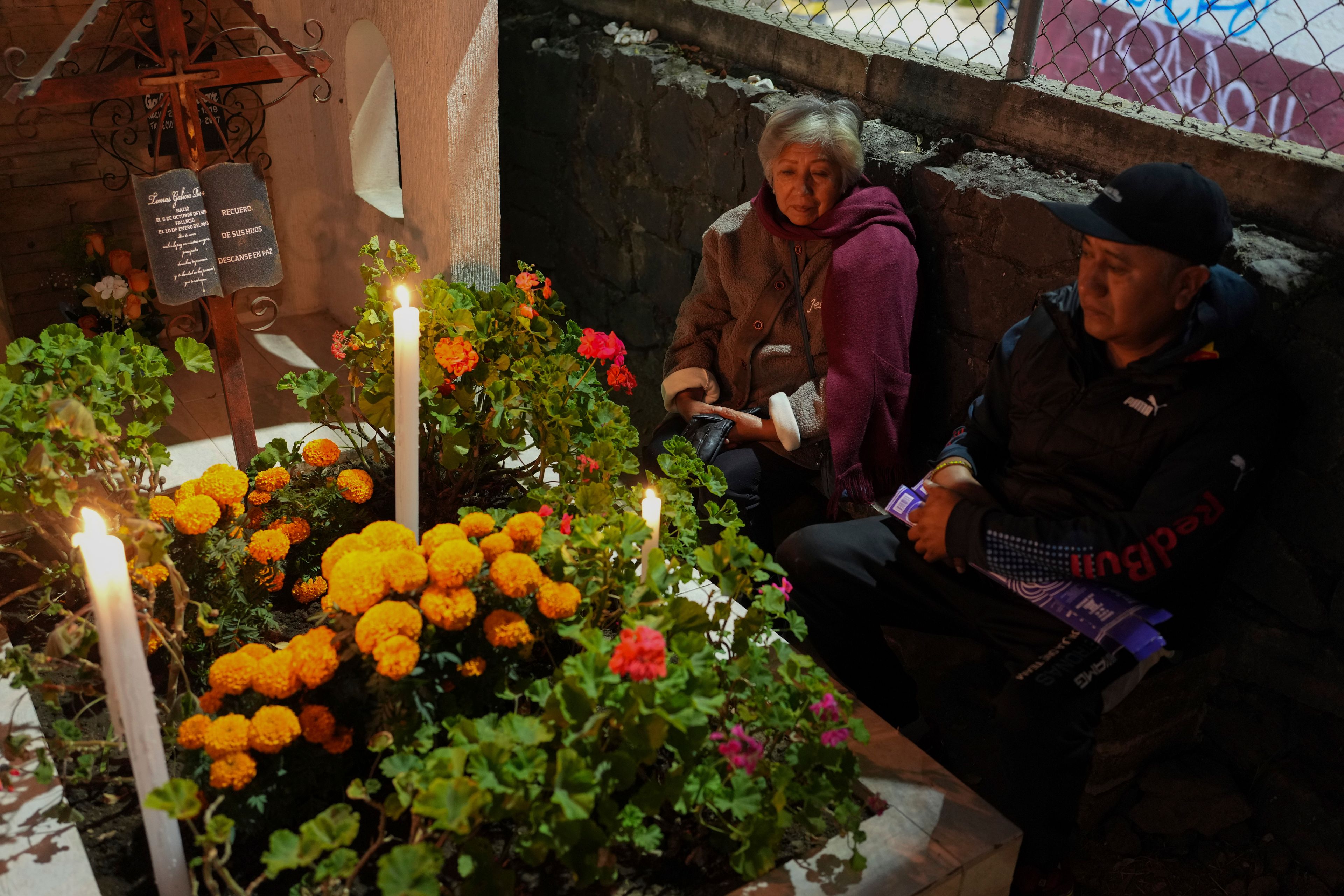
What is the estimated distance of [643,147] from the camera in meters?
3.50

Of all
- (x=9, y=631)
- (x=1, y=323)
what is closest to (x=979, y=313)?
(x=9, y=631)

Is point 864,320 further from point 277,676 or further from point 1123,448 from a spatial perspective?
point 277,676

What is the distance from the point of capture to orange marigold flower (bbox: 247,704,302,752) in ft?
4.54

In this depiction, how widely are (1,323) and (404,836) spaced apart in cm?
255

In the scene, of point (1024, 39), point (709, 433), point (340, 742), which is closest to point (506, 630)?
point (340, 742)

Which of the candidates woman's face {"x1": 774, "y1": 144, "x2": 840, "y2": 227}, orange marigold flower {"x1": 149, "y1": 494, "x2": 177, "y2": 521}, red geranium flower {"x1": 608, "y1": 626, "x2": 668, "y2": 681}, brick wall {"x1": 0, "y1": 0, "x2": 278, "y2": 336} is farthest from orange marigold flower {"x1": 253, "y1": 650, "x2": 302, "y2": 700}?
brick wall {"x1": 0, "y1": 0, "x2": 278, "y2": 336}

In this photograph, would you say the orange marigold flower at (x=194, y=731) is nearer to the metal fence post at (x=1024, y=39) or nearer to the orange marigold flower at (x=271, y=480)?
the orange marigold flower at (x=271, y=480)

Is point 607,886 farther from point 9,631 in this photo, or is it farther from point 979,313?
point 979,313

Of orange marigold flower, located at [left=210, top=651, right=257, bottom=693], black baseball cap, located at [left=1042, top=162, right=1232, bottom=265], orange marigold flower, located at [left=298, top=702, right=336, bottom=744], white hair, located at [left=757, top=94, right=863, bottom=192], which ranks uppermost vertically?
black baseball cap, located at [left=1042, top=162, right=1232, bottom=265]

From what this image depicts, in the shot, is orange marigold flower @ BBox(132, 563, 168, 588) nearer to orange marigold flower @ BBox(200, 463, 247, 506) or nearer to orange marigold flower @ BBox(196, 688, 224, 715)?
orange marigold flower @ BBox(200, 463, 247, 506)

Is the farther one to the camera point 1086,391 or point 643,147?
point 643,147

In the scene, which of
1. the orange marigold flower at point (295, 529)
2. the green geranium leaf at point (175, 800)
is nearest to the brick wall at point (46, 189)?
the orange marigold flower at point (295, 529)

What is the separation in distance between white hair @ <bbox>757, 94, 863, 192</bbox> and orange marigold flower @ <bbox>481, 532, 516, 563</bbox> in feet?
4.68

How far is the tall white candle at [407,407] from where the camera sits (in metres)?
1.74
